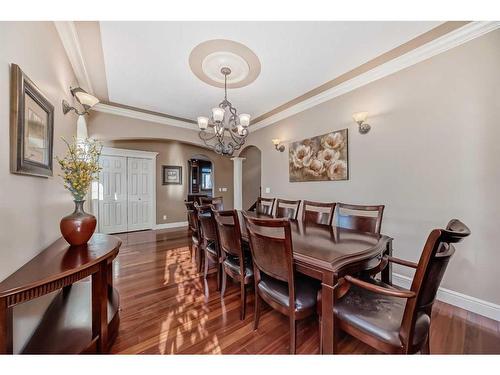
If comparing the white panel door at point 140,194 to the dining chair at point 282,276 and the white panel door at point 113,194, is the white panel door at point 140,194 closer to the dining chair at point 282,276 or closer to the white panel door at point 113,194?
the white panel door at point 113,194

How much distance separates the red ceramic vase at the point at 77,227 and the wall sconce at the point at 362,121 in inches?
125

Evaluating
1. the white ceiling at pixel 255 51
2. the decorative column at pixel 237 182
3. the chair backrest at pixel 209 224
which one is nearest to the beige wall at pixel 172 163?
the decorative column at pixel 237 182

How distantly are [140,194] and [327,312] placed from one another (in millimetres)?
5579

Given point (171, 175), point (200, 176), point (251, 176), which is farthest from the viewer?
point (200, 176)

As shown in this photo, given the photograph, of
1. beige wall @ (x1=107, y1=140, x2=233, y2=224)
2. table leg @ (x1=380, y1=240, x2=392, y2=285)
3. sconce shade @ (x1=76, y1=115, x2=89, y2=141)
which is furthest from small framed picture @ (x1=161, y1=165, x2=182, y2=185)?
table leg @ (x1=380, y1=240, x2=392, y2=285)

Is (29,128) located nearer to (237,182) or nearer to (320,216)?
(320,216)

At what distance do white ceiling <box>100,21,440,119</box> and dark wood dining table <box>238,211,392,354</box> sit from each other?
200cm

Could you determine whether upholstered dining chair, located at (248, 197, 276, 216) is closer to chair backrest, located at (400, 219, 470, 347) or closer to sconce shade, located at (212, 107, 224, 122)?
sconce shade, located at (212, 107, 224, 122)

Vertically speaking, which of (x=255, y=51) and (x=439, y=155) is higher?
(x=255, y=51)

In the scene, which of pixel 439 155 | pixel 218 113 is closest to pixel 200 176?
pixel 218 113

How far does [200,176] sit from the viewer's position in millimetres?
6852

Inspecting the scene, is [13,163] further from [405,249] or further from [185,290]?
[405,249]

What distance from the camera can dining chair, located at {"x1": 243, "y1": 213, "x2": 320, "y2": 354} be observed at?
3.93 feet
